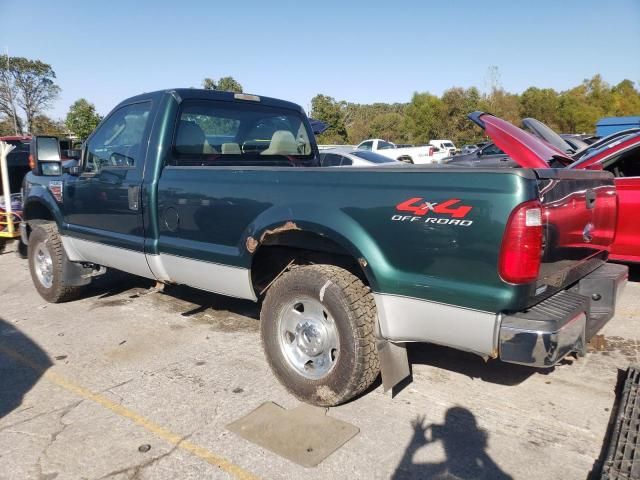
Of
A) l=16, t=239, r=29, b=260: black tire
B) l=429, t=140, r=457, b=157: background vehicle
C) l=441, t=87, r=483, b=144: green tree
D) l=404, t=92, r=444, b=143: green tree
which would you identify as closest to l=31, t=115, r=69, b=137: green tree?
l=404, t=92, r=444, b=143: green tree

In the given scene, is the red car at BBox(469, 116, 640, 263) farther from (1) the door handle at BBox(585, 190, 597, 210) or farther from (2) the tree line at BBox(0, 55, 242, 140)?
(2) the tree line at BBox(0, 55, 242, 140)

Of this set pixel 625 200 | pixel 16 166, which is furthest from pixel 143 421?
pixel 16 166

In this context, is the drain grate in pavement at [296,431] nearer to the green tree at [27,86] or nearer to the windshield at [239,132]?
the windshield at [239,132]

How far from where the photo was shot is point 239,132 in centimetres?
479

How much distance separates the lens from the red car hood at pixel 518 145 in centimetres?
484

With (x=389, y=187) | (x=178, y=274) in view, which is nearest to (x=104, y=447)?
(x=178, y=274)

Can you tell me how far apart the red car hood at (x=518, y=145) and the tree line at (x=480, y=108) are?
4096cm

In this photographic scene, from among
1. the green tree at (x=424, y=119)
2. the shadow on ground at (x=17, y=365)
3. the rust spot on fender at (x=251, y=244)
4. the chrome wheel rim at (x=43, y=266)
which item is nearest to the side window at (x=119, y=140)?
the chrome wheel rim at (x=43, y=266)

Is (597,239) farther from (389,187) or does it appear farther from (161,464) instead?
(161,464)

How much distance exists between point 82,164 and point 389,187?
3.57 metres

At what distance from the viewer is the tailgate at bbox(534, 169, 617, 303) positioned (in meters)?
2.61

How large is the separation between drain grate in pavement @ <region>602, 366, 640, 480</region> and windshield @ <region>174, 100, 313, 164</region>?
340 cm

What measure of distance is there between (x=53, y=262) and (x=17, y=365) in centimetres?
161

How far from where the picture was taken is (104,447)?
114 inches
